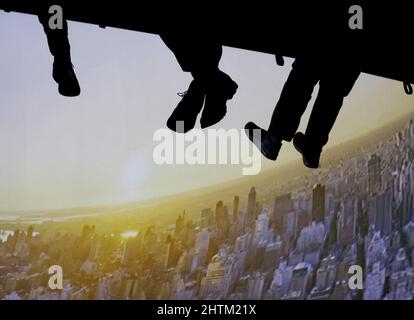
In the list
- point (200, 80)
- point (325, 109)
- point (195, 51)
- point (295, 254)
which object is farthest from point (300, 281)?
point (195, 51)

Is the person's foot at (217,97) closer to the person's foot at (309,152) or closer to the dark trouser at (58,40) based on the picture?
the person's foot at (309,152)

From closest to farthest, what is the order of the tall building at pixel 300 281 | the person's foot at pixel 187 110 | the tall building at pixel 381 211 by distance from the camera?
the person's foot at pixel 187 110 → the tall building at pixel 381 211 → the tall building at pixel 300 281

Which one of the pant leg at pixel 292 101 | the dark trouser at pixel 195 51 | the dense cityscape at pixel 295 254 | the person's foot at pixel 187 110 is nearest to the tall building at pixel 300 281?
the dense cityscape at pixel 295 254

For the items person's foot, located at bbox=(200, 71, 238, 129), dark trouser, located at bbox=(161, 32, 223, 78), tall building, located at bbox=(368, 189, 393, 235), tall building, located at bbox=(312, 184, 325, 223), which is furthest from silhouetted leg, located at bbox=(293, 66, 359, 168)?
tall building, located at bbox=(312, 184, 325, 223)

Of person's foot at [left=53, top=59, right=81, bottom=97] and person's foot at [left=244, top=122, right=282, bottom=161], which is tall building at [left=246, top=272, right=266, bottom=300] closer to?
person's foot at [left=244, top=122, right=282, bottom=161]

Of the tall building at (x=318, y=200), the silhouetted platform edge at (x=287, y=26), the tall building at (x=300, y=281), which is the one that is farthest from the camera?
the tall building at (x=318, y=200)

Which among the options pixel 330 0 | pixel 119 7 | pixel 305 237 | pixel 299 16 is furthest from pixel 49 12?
pixel 305 237
